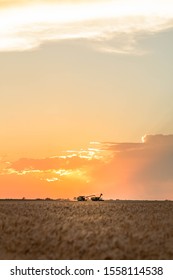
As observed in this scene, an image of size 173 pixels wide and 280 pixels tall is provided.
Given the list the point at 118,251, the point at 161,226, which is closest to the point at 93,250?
the point at 118,251

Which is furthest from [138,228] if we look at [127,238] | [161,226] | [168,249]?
[168,249]

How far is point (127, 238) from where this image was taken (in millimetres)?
29109

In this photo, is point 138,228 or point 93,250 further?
point 138,228

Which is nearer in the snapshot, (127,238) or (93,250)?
(93,250)

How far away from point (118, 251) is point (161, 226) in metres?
12.8

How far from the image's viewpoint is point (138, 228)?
35.6 metres

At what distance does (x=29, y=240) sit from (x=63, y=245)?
2514 millimetres
